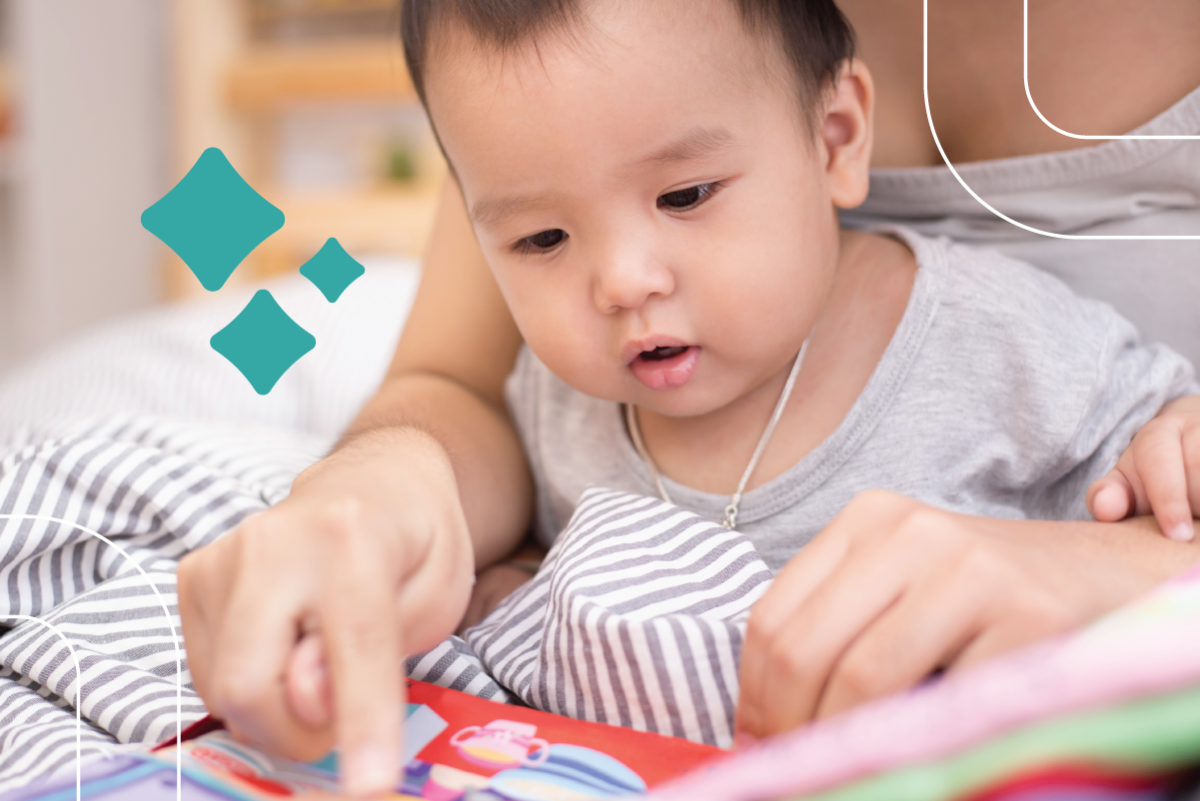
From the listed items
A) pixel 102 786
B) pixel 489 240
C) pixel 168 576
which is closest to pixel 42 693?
pixel 168 576

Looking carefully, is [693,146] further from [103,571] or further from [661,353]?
[103,571]

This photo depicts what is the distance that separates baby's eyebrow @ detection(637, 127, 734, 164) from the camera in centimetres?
59

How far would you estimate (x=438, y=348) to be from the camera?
2.92ft

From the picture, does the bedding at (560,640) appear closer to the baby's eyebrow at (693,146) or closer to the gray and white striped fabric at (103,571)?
the gray and white striped fabric at (103,571)

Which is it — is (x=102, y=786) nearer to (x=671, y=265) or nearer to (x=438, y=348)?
(x=671, y=265)

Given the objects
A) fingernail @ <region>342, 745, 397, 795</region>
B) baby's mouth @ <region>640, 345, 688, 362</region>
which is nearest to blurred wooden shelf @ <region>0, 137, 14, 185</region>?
baby's mouth @ <region>640, 345, 688, 362</region>

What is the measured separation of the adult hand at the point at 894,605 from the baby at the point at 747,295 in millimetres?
55

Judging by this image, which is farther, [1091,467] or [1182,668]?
[1091,467]

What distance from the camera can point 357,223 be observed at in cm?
242

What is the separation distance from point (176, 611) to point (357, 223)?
1928mm

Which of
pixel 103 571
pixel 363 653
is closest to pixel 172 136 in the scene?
pixel 103 571

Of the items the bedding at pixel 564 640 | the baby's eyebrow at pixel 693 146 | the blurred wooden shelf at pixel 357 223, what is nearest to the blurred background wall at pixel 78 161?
the blurred wooden shelf at pixel 357 223

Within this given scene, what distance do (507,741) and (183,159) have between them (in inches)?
106

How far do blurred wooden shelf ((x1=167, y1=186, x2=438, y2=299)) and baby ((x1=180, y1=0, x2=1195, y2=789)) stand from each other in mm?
1675
